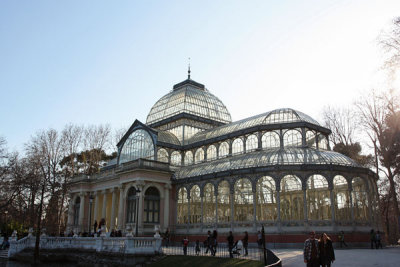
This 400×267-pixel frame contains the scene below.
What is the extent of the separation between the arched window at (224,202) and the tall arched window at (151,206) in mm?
7600

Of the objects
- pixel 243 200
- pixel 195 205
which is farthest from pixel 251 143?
pixel 195 205

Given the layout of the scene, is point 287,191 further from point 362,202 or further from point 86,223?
point 86,223

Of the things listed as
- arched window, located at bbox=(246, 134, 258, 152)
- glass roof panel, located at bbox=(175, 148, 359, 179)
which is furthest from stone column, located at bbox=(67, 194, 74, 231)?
arched window, located at bbox=(246, 134, 258, 152)

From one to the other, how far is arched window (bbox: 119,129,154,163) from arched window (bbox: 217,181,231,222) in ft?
35.5

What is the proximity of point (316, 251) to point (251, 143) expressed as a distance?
26738 millimetres

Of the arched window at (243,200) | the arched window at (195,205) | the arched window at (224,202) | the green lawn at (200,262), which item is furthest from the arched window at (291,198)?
the green lawn at (200,262)

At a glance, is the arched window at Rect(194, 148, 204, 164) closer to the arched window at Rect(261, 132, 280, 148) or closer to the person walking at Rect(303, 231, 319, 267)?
the arched window at Rect(261, 132, 280, 148)

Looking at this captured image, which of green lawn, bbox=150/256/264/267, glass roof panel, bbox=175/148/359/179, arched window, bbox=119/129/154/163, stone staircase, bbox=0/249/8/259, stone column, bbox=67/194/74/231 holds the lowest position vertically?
stone staircase, bbox=0/249/8/259

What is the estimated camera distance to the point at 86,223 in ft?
147

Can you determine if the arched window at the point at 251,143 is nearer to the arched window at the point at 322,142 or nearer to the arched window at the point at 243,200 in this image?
the arched window at the point at 243,200

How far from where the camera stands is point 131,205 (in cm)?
3806

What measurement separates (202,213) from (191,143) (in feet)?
36.0

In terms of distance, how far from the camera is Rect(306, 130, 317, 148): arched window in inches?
1415

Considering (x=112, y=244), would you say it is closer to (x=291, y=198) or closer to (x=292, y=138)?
(x=291, y=198)
